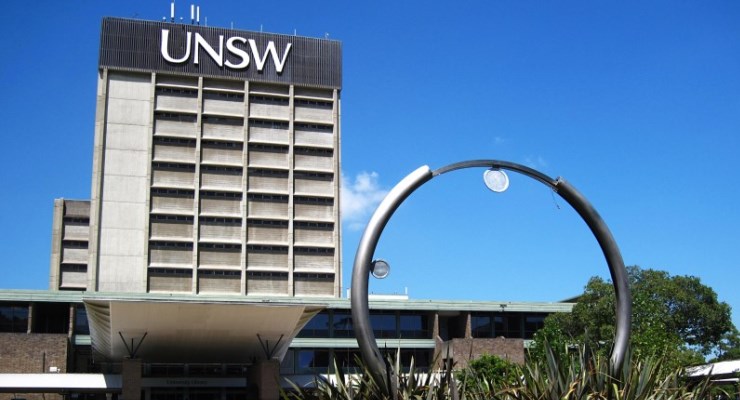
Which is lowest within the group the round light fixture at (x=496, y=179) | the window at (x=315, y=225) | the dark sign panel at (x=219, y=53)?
the round light fixture at (x=496, y=179)

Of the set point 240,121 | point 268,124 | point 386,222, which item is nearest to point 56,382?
point 386,222

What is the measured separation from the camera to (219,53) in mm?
83375

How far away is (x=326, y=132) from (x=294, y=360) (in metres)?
29.9

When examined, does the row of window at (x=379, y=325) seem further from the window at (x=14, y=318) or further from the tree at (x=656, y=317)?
the window at (x=14, y=318)

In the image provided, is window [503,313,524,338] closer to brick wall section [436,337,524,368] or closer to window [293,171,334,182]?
brick wall section [436,337,524,368]

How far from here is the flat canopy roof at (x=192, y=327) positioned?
36.7 meters

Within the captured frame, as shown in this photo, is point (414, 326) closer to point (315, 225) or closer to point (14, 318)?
point (315, 225)

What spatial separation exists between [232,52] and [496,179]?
228 feet

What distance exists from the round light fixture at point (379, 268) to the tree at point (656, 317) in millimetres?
26123

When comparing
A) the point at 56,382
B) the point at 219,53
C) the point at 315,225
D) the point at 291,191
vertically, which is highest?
the point at 219,53

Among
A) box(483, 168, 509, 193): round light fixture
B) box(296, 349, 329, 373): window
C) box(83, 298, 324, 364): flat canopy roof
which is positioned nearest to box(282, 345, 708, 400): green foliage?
box(483, 168, 509, 193): round light fixture

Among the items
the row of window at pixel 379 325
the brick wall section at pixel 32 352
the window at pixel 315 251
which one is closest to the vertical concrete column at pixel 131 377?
the brick wall section at pixel 32 352

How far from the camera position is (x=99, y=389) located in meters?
47.1

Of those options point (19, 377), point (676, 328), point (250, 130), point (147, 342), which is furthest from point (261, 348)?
point (250, 130)
